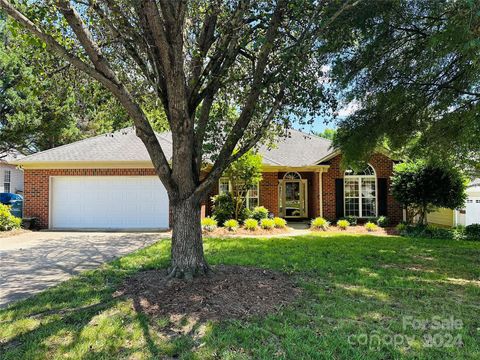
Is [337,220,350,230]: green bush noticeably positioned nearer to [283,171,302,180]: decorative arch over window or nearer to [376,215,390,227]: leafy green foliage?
[376,215,390,227]: leafy green foliage

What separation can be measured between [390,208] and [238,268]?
11.3 m

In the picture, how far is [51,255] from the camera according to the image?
9.03m

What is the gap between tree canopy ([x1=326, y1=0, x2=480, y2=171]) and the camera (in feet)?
23.5

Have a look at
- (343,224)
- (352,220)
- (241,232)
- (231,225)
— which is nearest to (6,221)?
(231,225)

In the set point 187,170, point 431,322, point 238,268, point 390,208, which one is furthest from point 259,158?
point 431,322

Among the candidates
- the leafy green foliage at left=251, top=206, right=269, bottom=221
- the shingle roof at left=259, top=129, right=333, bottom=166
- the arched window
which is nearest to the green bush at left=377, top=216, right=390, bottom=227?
the arched window

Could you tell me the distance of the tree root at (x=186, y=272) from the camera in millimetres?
5723

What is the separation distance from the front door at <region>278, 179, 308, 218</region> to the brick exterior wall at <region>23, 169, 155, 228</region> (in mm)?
8229

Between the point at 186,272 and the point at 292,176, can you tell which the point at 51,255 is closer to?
the point at 186,272

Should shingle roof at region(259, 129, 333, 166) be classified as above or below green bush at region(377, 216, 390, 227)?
above

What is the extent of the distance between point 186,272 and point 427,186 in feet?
36.1

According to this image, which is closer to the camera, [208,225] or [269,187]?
[208,225]

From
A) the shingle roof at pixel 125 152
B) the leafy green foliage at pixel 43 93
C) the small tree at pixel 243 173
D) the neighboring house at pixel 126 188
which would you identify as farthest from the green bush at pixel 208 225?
the leafy green foliage at pixel 43 93

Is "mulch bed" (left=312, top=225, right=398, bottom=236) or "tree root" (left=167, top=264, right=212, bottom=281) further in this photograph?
"mulch bed" (left=312, top=225, right=398, bottom=236)
